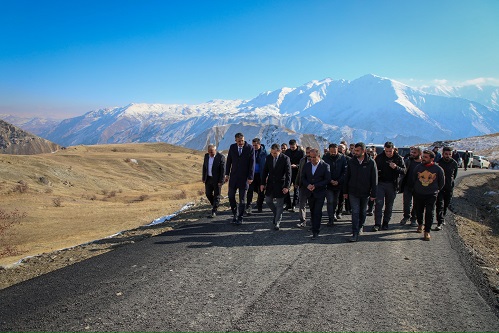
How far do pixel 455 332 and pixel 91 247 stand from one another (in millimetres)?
7546

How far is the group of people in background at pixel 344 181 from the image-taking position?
805 cm

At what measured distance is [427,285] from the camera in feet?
17.6

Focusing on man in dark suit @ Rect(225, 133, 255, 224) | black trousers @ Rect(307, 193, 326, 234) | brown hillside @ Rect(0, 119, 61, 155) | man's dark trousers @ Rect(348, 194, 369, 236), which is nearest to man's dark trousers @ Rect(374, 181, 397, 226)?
man's dark trousers @ Rect(348, 194, 369, 236)

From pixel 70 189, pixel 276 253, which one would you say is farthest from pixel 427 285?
pixel 70 189

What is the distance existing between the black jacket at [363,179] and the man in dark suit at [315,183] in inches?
21.8

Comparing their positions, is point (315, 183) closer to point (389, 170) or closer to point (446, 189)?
point (389, 170)

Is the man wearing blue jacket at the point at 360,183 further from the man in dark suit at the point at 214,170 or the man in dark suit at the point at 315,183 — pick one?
the man in dark suit at the point at 214,170

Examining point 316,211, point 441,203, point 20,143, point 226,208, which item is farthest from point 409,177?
point 20,143

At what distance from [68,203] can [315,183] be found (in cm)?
1849

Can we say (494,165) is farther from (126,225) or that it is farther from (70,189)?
(70,189)

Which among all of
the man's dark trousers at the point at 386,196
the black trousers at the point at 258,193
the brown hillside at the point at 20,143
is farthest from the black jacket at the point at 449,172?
the brown hillside at the point at 20,143

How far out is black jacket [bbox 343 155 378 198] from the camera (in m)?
7.95

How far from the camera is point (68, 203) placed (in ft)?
69.6

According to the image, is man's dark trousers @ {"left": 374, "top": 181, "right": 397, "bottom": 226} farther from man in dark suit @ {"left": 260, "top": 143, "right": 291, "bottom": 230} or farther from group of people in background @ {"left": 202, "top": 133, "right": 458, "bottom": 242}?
man in dark suit @ {"left": 260, "top": 143, "right": 291, "bottom": 230}
